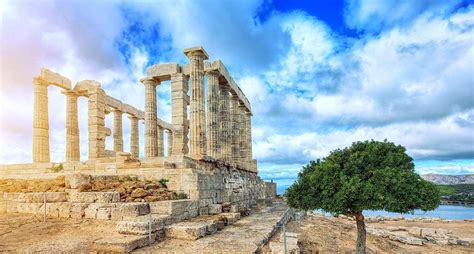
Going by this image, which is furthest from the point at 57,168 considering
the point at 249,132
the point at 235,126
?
the point at 249,132

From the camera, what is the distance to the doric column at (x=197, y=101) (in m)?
18.7

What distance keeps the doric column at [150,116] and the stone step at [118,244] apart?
14.3 meters

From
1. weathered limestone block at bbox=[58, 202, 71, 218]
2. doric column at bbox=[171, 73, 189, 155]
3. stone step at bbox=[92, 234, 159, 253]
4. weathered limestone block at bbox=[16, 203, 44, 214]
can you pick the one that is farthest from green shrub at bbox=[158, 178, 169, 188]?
doric column at bbox=[171, 73, 189, 155]

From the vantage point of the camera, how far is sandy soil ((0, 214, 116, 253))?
7.11 meters

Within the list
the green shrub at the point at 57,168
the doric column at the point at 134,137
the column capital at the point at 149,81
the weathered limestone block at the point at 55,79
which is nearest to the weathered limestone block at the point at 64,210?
the green shrub at the point at 57,168

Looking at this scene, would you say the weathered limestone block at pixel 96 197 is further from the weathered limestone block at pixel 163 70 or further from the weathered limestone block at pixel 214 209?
the weathered limestone block at pixel 163 70

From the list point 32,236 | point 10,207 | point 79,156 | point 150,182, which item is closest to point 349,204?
point 150,182

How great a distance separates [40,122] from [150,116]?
8175 millimetres

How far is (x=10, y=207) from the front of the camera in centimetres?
1138

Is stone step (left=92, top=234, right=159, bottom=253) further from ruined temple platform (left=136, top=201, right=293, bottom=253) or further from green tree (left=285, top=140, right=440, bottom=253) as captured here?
green tree (left=285, top=140, right=440, bottom=253)

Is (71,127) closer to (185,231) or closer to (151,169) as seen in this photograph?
(151,169)

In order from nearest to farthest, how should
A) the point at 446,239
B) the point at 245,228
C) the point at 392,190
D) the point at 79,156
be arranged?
the point at 392,190 → the point at 245,228 → the point at 446,239 → the point at 79,156

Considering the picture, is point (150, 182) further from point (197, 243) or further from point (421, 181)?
point (421, 181)

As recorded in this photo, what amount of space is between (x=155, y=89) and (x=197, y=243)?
15.6 meters
